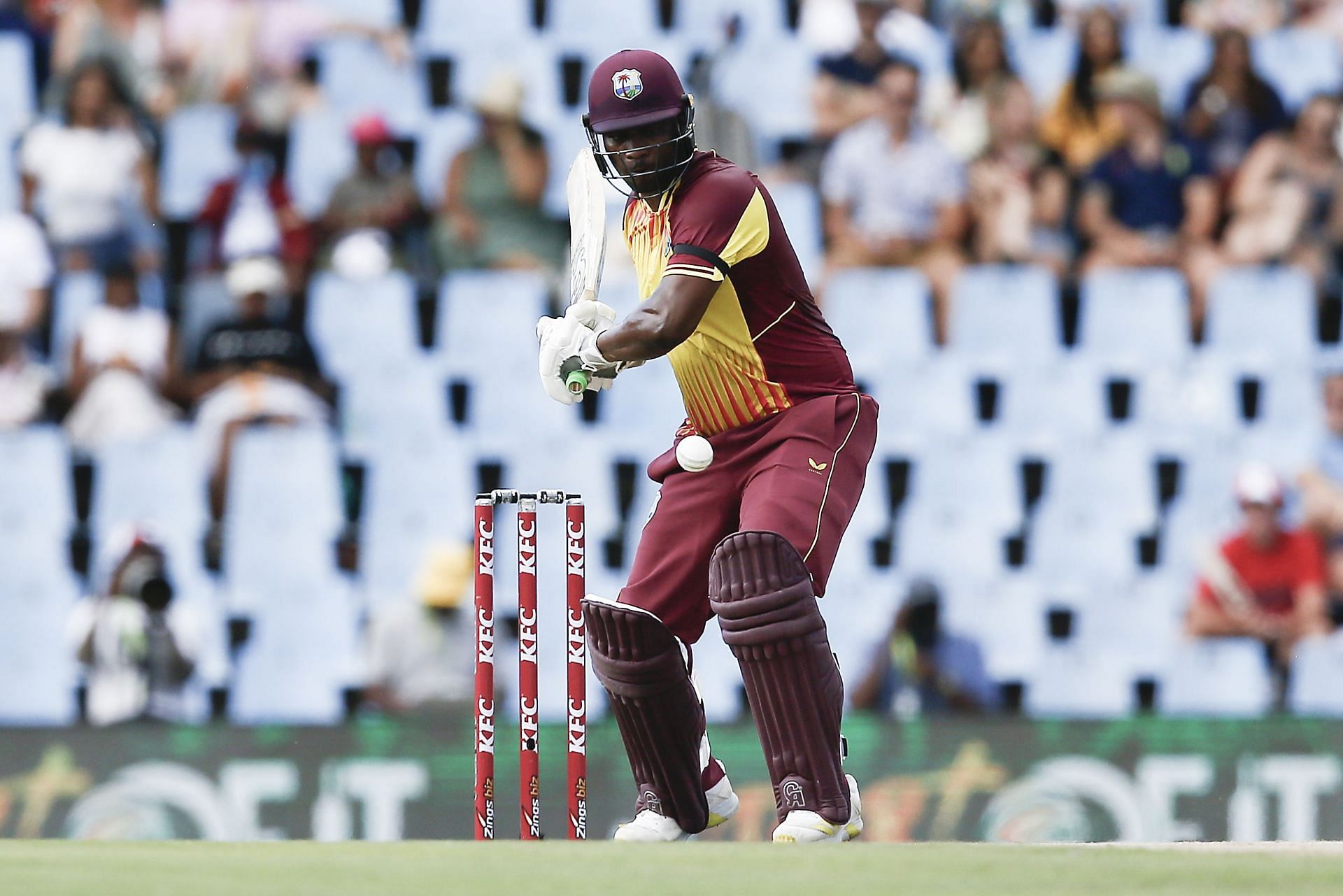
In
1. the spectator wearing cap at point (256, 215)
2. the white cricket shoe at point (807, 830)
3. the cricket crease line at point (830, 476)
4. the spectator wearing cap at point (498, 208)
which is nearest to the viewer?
the white cricket shoe at point (807, 830)

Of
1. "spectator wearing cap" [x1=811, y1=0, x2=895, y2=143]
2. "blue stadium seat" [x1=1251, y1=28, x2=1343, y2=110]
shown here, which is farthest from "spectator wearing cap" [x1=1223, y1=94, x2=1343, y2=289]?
"spectator wearing cap" [x1=811, y1=0, x2=895, y2=143]

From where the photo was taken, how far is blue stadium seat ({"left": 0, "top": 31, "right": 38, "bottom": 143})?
30.8 ft

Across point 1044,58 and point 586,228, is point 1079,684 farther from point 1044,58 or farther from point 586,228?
point 586,228

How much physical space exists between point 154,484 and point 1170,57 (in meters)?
5.16

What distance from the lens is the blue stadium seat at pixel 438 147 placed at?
9266mm

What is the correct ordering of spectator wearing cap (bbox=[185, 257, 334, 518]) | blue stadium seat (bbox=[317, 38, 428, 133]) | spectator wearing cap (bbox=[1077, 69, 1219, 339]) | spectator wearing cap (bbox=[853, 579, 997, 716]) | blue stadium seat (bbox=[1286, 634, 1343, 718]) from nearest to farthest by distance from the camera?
1. spectator wearing cap (bbox=[853, 579, 997, 716])
2. blue stadium seat (bbox=[1286, 634, 1343, 718])
3. spectator wearing cap (bbox=[185, 257, 334, 518])
4. spectator wearing cap (bbox=[1077, 69, 1219, 339])
5. blue stadium seat (bbox=[317, 38, 428, 133])

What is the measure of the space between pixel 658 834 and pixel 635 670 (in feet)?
→ 1.28

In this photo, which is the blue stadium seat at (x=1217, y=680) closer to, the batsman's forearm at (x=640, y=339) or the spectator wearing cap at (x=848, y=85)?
the spectator wearing cap at (x=848, y=85)

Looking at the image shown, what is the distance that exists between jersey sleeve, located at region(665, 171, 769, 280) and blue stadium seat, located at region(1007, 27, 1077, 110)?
546cm

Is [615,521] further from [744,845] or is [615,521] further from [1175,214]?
[744,845]

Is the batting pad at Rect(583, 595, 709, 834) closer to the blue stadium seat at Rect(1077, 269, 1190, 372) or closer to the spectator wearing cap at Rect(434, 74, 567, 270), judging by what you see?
the spectator wearing cap at Rect(434, 74, 567, 270)

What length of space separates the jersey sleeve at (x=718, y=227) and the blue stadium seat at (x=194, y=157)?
5310mm

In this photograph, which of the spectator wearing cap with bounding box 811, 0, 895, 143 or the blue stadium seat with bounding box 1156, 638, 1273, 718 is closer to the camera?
the blue stadium seat with bounding box 1156, 638, 1273, 718

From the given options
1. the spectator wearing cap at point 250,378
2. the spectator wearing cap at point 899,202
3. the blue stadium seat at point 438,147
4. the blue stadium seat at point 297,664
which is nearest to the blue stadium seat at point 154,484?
the spectator wearing cap at point 250,378
